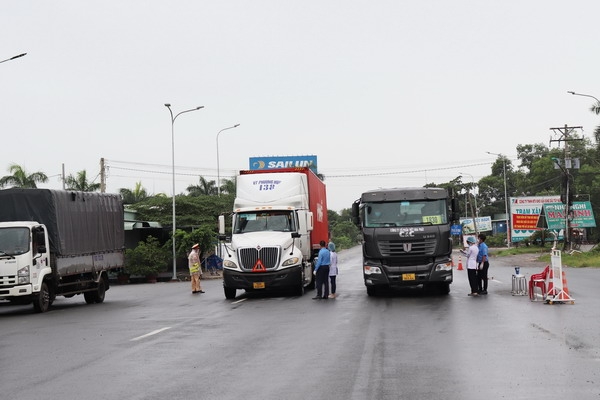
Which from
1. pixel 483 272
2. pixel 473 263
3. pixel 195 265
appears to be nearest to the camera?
pixel 473 263

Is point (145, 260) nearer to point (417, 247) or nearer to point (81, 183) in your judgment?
point (81, 183)

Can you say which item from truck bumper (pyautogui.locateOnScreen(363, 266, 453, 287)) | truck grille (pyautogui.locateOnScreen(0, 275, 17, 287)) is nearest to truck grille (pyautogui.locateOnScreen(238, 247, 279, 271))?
truck bumper (pyautogui.locateOnScreen(363, 266, 453, 287))

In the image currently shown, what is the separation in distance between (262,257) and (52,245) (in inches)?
235

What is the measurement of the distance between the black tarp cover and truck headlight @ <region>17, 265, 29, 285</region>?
5.20 ft

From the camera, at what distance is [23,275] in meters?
20.6

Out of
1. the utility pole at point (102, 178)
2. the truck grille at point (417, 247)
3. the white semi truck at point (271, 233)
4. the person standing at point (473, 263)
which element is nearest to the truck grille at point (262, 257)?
the white semi truck at point (271, 233)

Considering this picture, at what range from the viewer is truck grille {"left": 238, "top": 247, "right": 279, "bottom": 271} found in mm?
22875

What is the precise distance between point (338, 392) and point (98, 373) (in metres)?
3.44

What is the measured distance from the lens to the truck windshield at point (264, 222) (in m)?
24.1

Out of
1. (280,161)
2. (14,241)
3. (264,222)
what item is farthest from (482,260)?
(280,161)

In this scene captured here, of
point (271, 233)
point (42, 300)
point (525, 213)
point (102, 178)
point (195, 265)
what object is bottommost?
point (42, 300)

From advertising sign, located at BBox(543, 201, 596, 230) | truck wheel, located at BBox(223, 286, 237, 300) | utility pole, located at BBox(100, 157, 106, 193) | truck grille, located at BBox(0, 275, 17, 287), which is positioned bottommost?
truck wheel, located at BBox(223, 286, 237, 300)

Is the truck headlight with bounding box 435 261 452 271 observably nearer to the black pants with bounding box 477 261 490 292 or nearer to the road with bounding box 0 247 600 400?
the black pants with bounding box 477 261 490 292

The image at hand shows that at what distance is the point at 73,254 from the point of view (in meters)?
23.3
